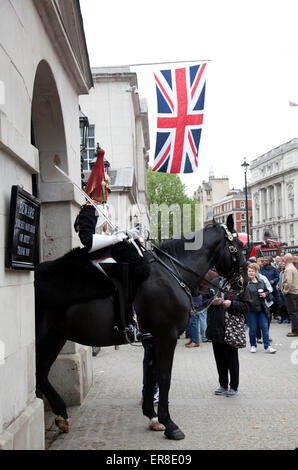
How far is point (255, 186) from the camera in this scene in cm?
11262

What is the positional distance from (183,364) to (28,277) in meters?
6.24

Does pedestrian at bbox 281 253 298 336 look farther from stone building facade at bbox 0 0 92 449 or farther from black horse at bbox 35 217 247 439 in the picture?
black horse at bbox 35 217 247 439

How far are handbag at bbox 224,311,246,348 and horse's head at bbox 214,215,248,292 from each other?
38.5 inches

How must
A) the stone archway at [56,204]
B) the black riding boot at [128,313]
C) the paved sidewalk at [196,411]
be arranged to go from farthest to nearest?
the stone archway at [56,204], the black riding boot at [128,313], the paved sidewalk at [196,411]

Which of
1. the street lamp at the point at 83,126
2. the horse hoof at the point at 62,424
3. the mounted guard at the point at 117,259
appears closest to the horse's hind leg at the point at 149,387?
the mounted guard at the point at 117,259

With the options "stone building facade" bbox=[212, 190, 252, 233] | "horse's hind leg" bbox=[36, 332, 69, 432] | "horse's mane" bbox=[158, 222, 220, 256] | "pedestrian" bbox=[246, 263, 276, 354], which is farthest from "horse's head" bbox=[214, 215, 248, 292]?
"stone building facade" bbox=[212, 190, 252, 233]

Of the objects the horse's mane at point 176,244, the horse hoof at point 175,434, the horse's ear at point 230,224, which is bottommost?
the horse hoof at point 175,434

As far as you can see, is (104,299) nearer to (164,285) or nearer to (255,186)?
(164,285)

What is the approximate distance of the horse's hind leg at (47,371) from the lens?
6.17m

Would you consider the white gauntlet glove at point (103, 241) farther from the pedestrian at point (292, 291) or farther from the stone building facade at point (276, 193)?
the stone building facade at point (276, 193)

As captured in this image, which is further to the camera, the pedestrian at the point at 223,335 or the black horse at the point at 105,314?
the pedestrian at the point at 223,335

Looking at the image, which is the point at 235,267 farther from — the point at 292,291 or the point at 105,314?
the point at 292,291

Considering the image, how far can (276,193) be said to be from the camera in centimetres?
10262

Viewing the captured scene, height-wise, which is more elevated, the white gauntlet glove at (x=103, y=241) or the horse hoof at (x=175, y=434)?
the white gauntlet glove at (x=103, y=241)
